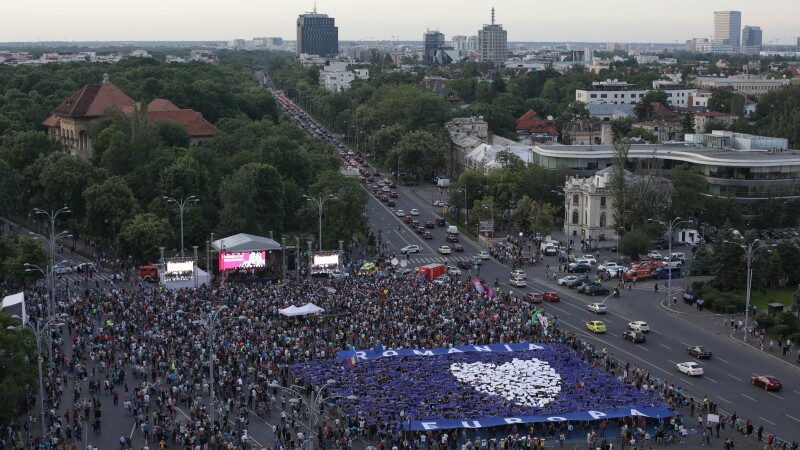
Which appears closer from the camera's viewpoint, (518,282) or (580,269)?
(518,282)

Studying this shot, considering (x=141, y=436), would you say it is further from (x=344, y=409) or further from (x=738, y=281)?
(x=738, y=281)

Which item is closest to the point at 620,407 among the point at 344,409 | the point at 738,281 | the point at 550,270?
the point at 344,409

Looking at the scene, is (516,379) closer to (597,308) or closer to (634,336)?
(634,336)

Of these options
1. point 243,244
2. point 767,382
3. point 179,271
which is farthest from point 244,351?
point 767,382

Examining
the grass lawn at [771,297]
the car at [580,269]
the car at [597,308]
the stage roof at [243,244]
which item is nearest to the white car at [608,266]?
the car at [580,269]

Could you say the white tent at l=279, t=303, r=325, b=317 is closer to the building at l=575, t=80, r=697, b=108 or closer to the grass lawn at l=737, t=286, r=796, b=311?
the grass lawn at l=737, t=286, r=796, b=311

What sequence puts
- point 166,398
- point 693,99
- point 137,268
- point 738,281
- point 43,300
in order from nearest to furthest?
point 166,398
point 43,300
point 738,281
point 137,268
point 693,99
